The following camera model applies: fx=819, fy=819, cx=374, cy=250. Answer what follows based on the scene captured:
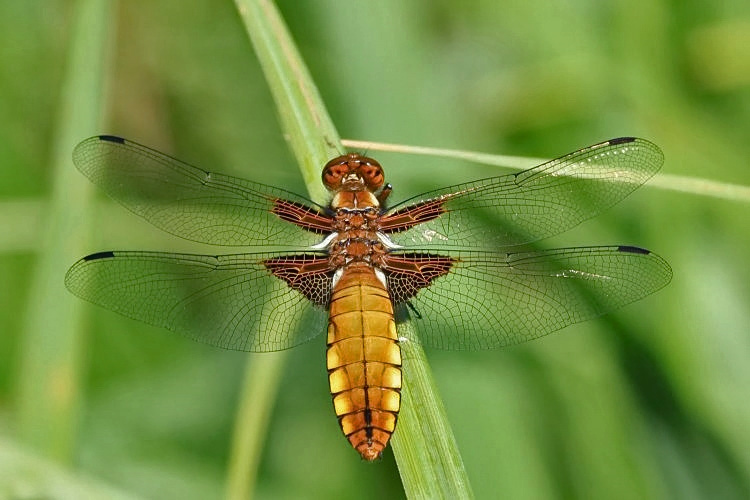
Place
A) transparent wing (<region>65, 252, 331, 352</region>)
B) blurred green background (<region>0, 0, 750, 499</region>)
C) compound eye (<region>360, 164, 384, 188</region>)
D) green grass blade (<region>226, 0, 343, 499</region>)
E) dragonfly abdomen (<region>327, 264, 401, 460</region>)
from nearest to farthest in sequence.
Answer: dragonfly abdomen (<region>327, 264, 401, 460</region>)
green grass blade (<region>226, 0, 343, 499</region>)
transparent wing (<region>65, 252, 331, 352</region>)
compound eye (<region>360, 164, 384, 188</region>)
blurred green background (<region>0, 0, 750, 499</region>)

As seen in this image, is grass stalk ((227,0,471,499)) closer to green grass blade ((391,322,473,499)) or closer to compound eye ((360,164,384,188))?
green grass blade ((391,322,473,499))

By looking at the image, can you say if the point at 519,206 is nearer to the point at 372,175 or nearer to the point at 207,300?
the point at 372,175

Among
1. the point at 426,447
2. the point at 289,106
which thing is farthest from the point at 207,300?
the point at 426,447

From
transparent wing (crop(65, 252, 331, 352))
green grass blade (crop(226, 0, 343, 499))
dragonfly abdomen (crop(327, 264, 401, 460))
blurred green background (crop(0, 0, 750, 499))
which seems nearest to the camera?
dragonfly abdomen (crop(327, 264, 401, 460))

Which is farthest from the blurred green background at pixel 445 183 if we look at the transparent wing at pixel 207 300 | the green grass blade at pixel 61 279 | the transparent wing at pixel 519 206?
the transparent wing at pixel 519 206

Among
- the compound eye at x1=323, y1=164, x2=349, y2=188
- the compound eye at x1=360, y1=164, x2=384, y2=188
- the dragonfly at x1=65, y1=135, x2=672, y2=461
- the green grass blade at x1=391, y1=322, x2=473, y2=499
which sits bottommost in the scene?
the green grass blade at x1=391, y1=322, x2=473, y2=499

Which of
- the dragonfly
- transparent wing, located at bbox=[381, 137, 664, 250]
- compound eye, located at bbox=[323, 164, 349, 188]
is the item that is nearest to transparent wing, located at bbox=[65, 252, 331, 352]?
the dragonfly

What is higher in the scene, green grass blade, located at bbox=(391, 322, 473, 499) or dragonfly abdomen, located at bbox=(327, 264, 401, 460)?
dragonfly abdomen, located at bbox=(327, 264, 401, 460)

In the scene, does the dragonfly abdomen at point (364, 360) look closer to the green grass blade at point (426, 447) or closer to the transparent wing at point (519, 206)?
the green grass blade at point (426, 447)
